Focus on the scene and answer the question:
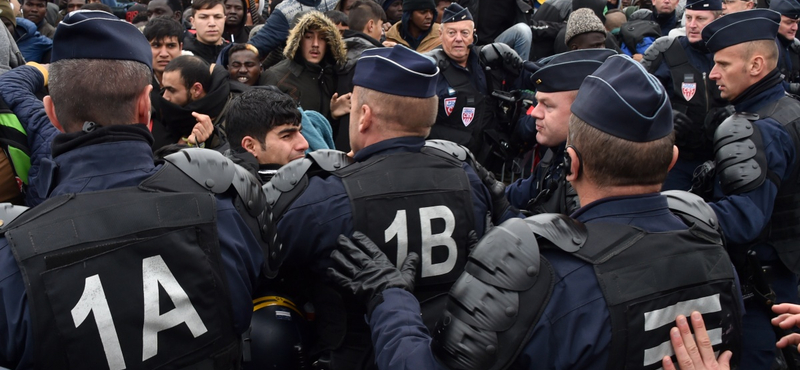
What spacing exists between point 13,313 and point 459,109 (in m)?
4.93

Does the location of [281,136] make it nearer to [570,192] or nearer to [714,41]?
[570,192]

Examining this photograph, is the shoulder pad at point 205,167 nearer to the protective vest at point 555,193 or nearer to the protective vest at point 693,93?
the protective vest at point 555,193

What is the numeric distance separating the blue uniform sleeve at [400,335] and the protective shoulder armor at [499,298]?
10 cm

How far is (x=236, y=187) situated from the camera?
228 cm

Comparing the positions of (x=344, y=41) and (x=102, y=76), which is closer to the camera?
(x=102, y=76)

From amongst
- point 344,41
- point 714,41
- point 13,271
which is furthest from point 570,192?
point 344,41

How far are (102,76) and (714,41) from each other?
357cm

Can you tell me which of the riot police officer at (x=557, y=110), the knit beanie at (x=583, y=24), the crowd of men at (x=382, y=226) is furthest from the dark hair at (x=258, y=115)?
the knit beanie at (x=583, y=24)

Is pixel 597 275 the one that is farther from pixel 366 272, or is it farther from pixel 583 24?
pixel 583 24

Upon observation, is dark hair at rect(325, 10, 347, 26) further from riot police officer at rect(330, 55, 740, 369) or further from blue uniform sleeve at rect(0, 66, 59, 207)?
riot police officer at rect(330, 55, 740, 369)

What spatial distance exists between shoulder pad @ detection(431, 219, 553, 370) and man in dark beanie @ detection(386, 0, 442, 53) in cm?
578

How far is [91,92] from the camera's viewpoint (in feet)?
6.77

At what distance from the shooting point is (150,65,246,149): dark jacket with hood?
15.6ft

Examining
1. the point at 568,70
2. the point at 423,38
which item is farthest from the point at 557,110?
the point at 423,38
